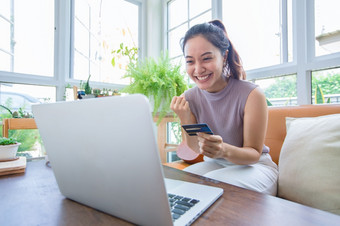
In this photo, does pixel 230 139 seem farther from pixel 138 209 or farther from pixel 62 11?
pixel 62 11

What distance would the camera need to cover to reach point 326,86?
148 cm

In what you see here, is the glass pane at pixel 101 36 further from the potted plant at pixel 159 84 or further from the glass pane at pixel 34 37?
the potted plant at pixel 159 84

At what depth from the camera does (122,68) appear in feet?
9.48

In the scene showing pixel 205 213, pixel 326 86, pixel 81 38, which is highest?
pixel 81 38

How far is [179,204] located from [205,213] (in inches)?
2.2

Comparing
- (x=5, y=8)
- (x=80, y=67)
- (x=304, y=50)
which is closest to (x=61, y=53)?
(x=80, y=67)

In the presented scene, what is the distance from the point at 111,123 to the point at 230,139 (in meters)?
0.84

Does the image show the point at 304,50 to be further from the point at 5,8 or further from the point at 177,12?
the point at 5,8

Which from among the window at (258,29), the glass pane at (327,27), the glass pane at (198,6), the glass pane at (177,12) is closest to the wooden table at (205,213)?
the glass pane at (327,27)

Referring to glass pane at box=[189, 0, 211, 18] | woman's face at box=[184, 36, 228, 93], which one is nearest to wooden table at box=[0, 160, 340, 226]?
woman's face at box=[184, 36, 228, 93]

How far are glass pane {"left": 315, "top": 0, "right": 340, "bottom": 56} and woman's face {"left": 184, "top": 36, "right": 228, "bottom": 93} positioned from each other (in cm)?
92

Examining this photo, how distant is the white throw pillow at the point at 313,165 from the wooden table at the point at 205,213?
0.38 metres

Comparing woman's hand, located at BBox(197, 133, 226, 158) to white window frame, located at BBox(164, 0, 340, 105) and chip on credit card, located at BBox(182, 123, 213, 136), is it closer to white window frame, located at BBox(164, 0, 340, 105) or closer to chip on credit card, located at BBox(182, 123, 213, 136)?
chip on credit card, located at BBox(182, 123, 213, 136)

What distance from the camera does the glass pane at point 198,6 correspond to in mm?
2514
